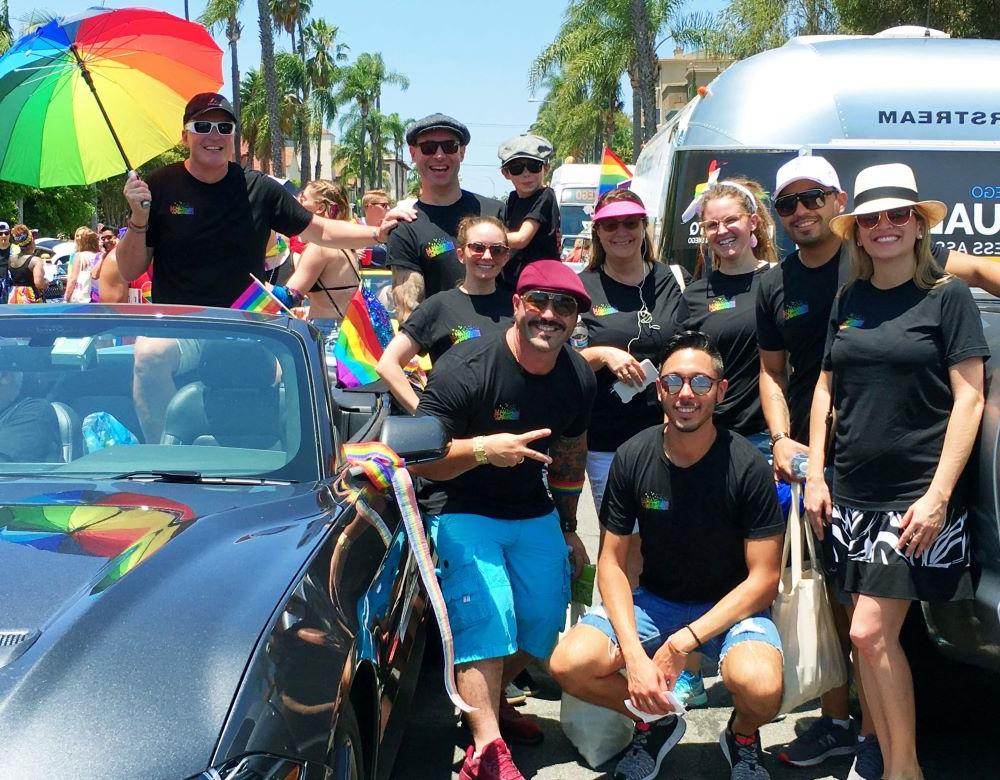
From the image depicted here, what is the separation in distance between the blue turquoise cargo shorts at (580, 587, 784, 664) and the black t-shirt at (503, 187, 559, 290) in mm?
2217

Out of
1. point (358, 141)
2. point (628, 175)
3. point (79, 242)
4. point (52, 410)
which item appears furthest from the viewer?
point (358, 141)

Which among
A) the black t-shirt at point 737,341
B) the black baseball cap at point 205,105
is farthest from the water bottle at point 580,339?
the black baseball cap at point 205,105

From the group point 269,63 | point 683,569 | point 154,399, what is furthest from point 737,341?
point 269,63

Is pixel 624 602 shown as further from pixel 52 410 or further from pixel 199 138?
pixel 199 138

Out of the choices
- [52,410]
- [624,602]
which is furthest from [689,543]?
[52,410]

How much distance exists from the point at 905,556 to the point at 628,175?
8.02 meters

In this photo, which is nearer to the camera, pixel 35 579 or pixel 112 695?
pixel 112 695

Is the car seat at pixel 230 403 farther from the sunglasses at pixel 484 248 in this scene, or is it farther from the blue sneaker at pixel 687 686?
the blue sneaker at pixel 687 686

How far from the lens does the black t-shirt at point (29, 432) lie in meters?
3.15

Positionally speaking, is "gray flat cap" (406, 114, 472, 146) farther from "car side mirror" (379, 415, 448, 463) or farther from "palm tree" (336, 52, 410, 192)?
"palm tree" (336, 52, 410, 192)

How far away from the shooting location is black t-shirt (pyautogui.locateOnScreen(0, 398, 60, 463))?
10.3ft

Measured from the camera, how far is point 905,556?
3314 mm

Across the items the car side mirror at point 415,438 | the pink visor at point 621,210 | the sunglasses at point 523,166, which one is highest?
the sunglasses at point 523,166

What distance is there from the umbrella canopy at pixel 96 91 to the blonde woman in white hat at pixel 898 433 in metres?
3.37
